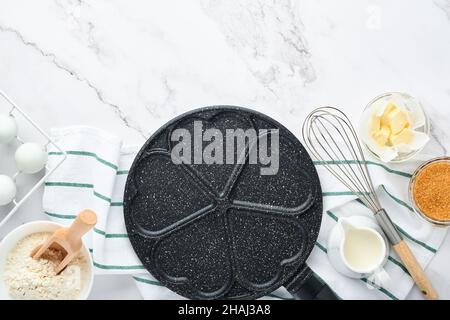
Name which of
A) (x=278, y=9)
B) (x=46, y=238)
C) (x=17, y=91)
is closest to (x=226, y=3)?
(x=278, y=9)

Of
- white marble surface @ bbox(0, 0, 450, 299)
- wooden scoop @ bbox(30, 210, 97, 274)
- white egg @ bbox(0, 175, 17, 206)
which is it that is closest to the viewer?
wooden scoop @ bbox(30, 210, 97, 274)

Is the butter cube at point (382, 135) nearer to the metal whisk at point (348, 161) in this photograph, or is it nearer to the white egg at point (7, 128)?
the metal whisk at point (348, 161)

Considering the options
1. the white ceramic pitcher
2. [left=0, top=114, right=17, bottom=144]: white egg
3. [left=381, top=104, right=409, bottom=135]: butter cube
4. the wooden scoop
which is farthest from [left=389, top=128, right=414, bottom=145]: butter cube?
[left=0, top=114, right=17, bottom=144]: white egg

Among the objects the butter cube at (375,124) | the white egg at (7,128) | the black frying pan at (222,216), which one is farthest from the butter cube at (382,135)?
the white egg at (7,128)

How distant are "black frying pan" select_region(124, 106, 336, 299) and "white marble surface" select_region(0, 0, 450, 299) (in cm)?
6

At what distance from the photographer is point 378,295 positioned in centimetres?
130

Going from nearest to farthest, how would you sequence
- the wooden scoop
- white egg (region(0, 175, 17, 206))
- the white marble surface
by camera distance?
the wooden scoop → white egg (region(0, 175, 17, 206)) → the white marble surface

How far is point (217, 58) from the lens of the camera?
1317mm

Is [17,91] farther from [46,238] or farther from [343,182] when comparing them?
[343,182]

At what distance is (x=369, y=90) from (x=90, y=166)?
0.60m

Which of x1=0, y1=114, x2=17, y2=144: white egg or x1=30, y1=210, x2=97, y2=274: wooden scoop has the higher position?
x1=0, y1=114, x2=17, y2=144: white egg

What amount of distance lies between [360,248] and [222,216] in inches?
11.1

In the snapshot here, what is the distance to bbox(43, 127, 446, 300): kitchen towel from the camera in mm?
1280
